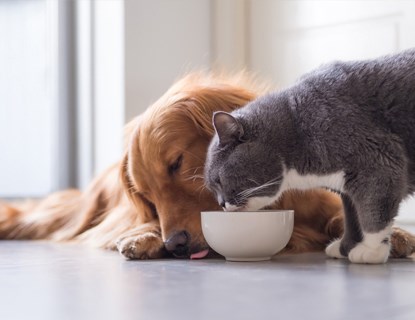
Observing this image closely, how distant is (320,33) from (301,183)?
4.69 ft

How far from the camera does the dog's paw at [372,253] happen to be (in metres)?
1.67

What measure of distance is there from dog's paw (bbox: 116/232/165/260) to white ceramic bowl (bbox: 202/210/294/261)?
199 mm

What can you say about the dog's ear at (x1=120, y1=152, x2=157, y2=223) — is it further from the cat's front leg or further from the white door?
the white door

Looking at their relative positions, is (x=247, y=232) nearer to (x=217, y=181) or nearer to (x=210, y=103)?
(x=217, y=181)

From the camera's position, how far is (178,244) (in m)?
1.87

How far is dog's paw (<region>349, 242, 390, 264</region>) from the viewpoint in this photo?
1.67 metres

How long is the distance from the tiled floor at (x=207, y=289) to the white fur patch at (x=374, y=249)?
31 mm

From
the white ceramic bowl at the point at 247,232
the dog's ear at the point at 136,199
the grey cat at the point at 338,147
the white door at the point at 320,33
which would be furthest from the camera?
the white door at the point at 320,33

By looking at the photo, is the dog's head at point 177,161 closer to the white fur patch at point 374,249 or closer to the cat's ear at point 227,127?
the cat's ear at point 227,127

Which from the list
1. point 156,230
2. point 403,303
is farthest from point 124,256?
point 403,303

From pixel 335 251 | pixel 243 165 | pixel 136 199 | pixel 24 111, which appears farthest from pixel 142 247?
pixel 24 111

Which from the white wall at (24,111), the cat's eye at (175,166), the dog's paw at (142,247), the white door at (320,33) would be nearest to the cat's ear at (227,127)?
the cat's eye at (175,166)

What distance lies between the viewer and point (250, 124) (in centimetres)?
177

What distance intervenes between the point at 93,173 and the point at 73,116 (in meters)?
0.31
